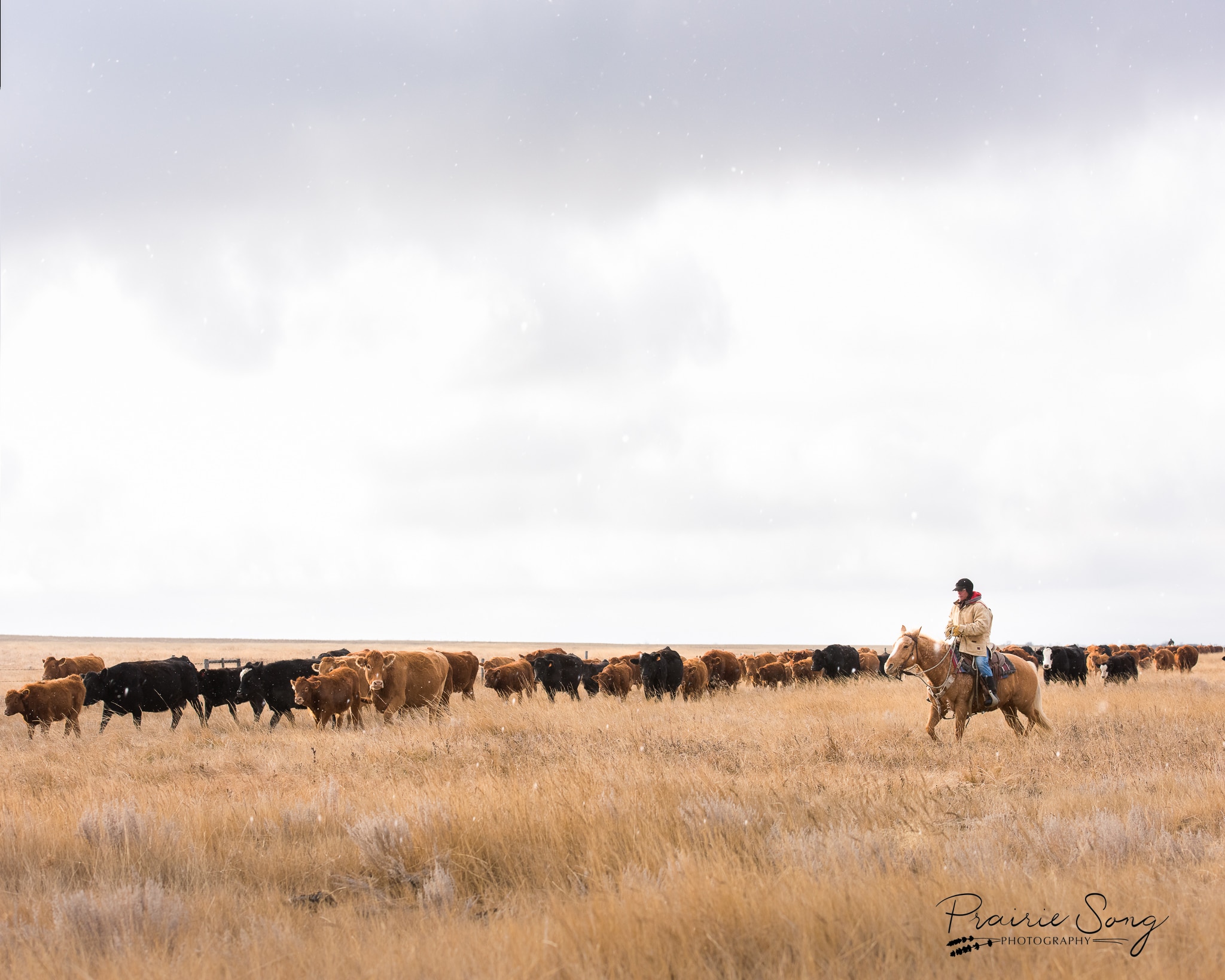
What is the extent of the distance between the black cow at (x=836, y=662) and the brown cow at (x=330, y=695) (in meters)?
20.7

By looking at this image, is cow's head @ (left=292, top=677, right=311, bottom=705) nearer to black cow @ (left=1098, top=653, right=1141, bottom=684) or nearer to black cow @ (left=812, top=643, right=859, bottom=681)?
black cow @ (left=812, top=643, right=859, bottom=681)

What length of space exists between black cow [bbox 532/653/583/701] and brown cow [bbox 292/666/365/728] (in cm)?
1022

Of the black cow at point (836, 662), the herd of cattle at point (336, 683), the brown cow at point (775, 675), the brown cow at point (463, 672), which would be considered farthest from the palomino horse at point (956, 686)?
the black cow at point (836, 662)

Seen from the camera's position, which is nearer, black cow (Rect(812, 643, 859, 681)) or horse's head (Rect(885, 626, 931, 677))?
horse's head (Rect(885, 626, 931, 677))

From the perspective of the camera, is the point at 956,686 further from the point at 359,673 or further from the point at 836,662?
the point at 836,662

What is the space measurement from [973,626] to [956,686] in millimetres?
988

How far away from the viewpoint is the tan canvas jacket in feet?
41.8

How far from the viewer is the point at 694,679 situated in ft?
91.6

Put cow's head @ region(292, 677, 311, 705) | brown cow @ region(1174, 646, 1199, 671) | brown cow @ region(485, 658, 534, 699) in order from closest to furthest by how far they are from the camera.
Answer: cow's head @ region(292, 677, 311, 705)
brown cow @ region(485, 658, 534, 699)
brown cow @ region(1174, 646, 1199, 671)

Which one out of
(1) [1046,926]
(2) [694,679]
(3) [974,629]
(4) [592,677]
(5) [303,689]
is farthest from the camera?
(4) [592,677]

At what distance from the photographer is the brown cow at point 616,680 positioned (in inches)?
1113

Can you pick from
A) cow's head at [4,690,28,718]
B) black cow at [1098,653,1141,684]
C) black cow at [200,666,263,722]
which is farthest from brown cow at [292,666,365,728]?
black cow at [1098,653,1141,684]

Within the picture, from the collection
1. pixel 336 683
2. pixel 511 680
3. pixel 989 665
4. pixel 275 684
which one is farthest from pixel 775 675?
pixel 989 665

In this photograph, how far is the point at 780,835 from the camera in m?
6.21
